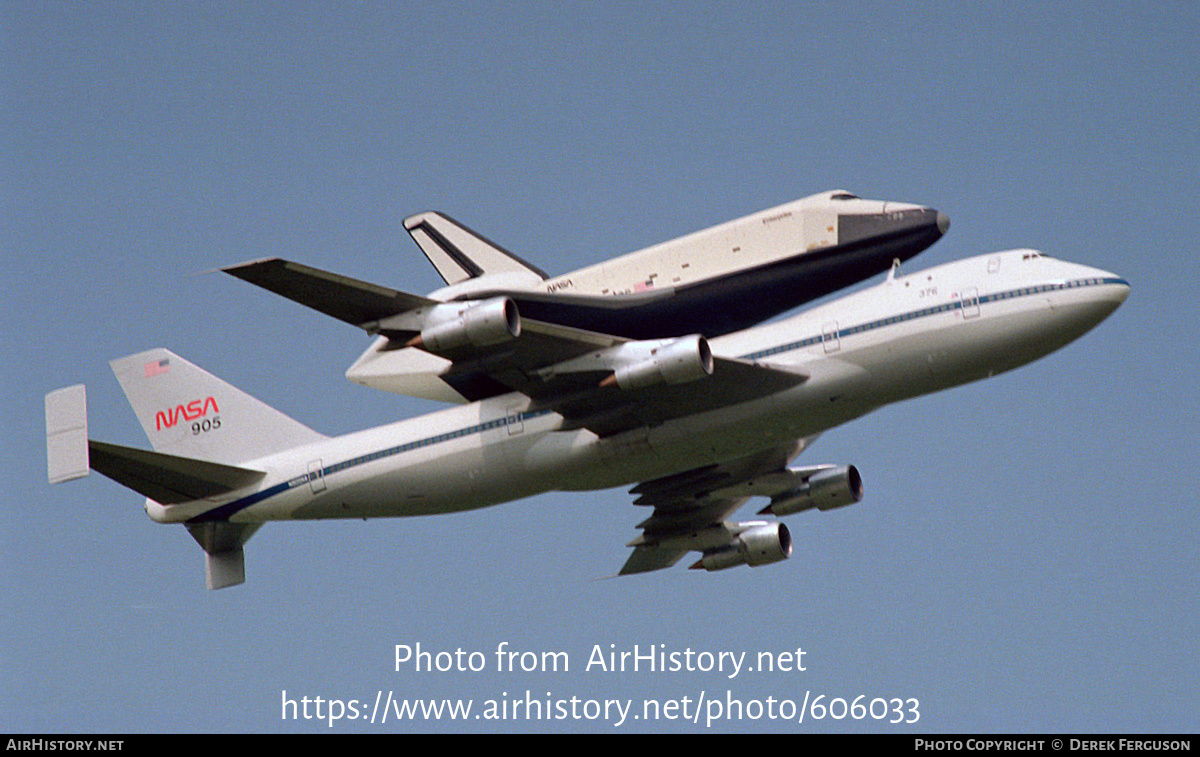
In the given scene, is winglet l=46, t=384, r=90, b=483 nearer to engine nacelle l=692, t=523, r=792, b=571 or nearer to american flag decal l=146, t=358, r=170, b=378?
american flag decal l=146, t=358, r=170, b=378

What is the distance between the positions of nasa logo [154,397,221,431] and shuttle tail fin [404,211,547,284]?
839cm

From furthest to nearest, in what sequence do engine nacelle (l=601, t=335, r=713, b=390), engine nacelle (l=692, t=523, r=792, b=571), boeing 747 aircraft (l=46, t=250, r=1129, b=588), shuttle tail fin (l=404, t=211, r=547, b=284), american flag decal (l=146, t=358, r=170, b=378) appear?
shuttle tail fin (l=404, t=211, r=547, b=284), engine nacelle (l=692, t=523, r=792, b=571), american flag decal (l=146, t=358, r=170, b=378), boeing 747 aircraft (l=46, t=250, r=1129, b=588), engine nacelle (l=601, t=335, r=713, b=390)

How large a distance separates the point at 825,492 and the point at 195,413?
747 inches

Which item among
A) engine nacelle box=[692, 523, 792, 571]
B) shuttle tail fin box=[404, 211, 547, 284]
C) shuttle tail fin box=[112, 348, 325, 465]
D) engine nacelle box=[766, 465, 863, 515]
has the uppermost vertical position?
shuttle tail fin box=[404, 211, 547, 284]

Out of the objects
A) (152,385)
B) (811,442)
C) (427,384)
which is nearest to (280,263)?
(427,384)

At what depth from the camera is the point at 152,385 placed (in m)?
47.8

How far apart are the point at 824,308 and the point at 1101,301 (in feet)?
22.3

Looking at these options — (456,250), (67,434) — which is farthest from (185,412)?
(456,250)

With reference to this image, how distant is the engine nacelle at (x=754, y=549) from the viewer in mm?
49000

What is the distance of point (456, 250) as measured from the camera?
166 ft

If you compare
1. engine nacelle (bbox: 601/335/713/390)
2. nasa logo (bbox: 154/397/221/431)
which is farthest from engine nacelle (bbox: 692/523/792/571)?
nasa logo (bbox: 154/397/221/431)

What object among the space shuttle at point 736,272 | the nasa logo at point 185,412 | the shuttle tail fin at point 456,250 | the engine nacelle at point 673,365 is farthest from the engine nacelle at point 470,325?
the nasa logo at point 185,412

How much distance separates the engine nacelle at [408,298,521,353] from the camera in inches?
1464
